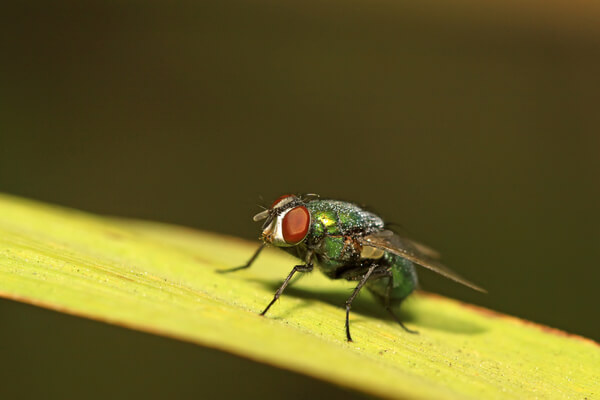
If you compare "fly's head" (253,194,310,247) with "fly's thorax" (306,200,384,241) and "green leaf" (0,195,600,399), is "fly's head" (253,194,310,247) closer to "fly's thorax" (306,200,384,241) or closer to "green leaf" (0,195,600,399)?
"fly's thorax" (306,200,384,241)

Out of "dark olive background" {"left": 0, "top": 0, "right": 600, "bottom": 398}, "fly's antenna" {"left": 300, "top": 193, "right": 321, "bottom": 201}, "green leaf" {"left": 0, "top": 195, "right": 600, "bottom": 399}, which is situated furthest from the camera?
"dark olive background" {"left": 0, "top": 0, "right": 600, "bottom": 398}

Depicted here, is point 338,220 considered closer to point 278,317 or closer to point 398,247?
point 398,247

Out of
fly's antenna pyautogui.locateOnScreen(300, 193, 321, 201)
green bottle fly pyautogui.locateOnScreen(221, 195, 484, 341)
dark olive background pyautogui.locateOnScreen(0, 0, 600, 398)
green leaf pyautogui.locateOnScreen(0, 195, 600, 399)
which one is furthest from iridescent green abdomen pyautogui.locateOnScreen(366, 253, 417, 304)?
dark olive background pyautogui.locateOnScreen(0, 0, 600, 398)

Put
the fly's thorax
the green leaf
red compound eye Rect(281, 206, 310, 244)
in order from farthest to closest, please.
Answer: the fly's thorax < red compound eye Rect(281, 206, 310, 244) < the green leaf

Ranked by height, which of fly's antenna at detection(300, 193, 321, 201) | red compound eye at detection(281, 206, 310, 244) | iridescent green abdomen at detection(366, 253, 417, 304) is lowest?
iridescent green abdomen at detection(366, 253, 417, 304)

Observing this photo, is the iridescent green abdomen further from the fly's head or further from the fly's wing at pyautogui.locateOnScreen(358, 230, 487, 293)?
the fly's head

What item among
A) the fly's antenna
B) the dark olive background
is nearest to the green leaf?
the fly's antenna

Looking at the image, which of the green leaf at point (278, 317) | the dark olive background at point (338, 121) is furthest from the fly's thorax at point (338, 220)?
the dark olive background at point (338, 121)

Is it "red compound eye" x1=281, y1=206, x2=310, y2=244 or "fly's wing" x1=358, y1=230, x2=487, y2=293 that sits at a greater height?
"fly's wing" x1=358, y1=230, x2=487, y2=293

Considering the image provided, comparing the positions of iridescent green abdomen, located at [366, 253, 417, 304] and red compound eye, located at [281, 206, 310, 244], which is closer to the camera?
red compound eye, located at [281, 206, 310, 244]
